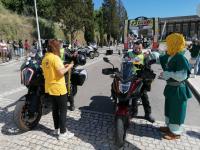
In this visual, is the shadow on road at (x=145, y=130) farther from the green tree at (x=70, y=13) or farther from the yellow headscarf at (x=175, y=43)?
the green tree at (x=70, y=13)

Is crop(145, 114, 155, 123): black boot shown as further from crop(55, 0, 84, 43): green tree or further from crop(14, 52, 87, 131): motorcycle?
crop(55, 0, 84, 43): green tree

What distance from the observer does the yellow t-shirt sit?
14.3ft

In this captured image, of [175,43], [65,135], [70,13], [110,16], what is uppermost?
[110,16]

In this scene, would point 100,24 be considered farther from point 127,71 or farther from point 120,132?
point 120,132

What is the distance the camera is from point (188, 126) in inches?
217

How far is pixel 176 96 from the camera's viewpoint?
4641mm

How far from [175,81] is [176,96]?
0.26 meters

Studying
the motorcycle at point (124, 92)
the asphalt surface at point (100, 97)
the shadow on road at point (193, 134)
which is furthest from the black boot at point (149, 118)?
the motorcycle at point (124, 92)

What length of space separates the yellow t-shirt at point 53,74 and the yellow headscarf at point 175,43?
6.00 ft

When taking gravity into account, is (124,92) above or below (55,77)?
below

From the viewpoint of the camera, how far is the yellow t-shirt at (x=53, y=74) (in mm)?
4363

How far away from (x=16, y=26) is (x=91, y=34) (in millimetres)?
21580

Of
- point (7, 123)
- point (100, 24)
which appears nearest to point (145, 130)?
point (7, 123)

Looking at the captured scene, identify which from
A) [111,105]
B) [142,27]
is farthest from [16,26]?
[111,105]
